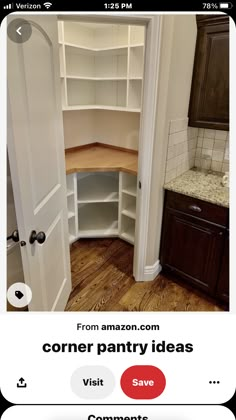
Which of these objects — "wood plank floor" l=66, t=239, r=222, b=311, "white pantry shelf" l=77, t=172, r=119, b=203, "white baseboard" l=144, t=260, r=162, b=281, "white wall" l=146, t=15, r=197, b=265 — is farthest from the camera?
"white pantry shelf" l=77, t=172, r=119, b=203

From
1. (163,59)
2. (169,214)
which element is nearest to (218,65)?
(163,59)

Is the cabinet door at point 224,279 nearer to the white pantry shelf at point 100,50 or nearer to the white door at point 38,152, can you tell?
the white door at point 38,152

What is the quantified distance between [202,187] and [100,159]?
1.05 metres

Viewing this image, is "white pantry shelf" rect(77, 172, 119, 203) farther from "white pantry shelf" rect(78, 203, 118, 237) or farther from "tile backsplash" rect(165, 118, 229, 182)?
"tile backsplash" rect(165, 118, 229, 182)

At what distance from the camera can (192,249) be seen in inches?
64.0

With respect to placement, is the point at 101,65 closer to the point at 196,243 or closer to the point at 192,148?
the point at 192,148

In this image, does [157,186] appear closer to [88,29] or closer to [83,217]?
[83,217]

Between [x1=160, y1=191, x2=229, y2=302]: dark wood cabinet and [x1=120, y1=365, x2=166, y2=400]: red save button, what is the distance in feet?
3.53

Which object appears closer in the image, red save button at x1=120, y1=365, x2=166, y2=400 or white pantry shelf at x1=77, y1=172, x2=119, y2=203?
red save button at x1=120, y1=365, x2=166, y2=400

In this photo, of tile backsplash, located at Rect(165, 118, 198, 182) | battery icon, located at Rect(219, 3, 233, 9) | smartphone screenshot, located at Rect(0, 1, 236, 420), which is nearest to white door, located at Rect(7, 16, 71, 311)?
smartphone screenshot, located at Rect(0, 1, 236, 420)

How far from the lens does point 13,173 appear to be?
80 cm

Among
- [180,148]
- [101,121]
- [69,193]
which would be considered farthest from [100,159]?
[180,148]

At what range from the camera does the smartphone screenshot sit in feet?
1.67

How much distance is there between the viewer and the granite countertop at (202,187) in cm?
144
